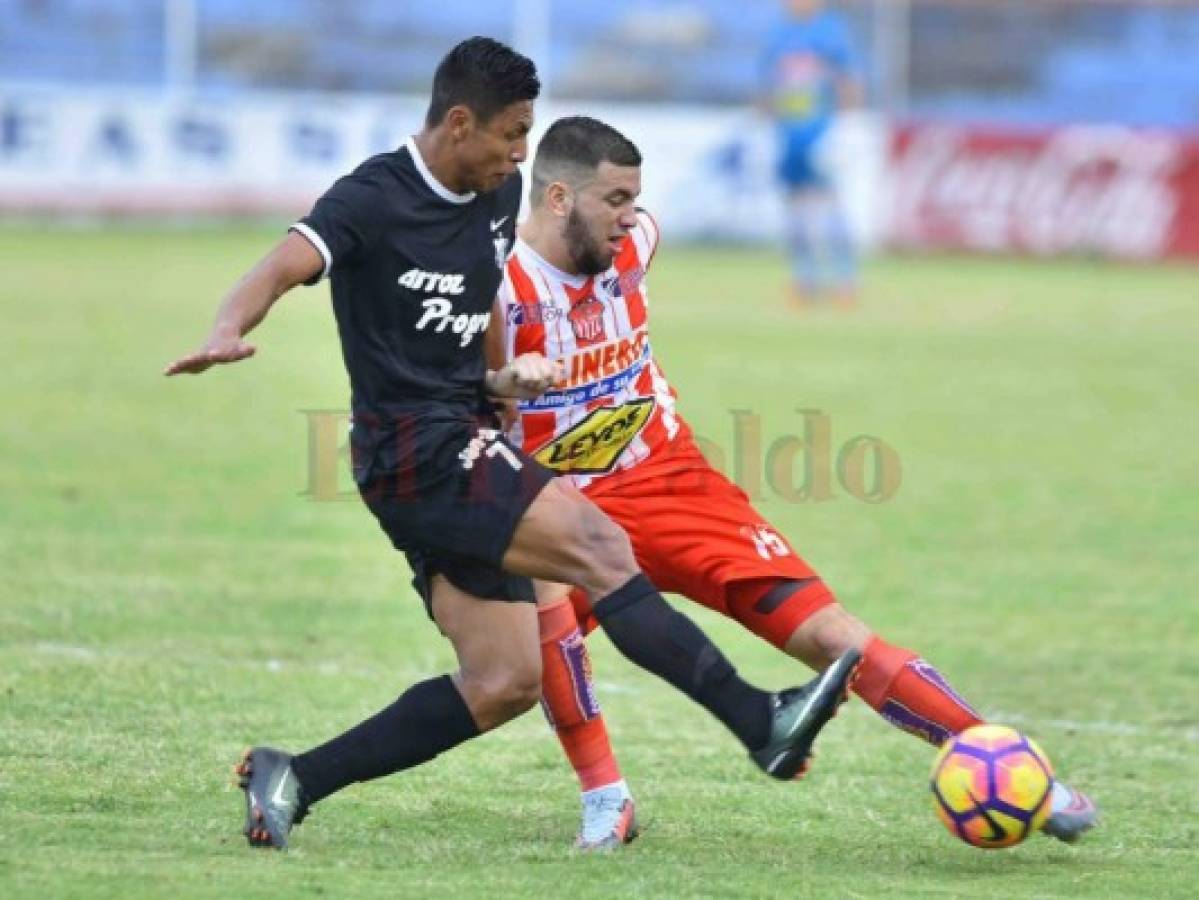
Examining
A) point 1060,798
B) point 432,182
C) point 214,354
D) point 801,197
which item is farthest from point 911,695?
point 801,197

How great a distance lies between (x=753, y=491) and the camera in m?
12.5

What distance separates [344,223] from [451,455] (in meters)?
0.63

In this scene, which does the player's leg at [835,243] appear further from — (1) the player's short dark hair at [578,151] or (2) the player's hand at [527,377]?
(2) the player's hand at [527,377]

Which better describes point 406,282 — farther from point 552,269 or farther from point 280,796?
point 280,796

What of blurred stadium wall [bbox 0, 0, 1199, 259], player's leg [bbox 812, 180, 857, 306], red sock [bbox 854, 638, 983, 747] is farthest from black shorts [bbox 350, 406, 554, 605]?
blurred stadium wall [bbox 0, 0, 1199, 259]

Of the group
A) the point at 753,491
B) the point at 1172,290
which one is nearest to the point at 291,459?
the point at 753,491

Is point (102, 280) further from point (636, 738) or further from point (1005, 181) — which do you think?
point (636, 738)

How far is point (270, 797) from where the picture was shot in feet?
19.3

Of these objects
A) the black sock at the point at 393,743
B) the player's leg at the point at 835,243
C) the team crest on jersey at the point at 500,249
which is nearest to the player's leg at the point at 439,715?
the black sock at the point at 393,743

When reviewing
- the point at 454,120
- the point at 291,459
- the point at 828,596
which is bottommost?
the point at 291,459

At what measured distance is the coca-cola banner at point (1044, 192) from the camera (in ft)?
101

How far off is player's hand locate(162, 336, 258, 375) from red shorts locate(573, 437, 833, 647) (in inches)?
54.2

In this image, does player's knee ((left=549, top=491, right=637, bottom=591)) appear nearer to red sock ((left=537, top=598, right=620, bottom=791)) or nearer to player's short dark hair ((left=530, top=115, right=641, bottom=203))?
red sock ((left=537, top=598, right=620, bottom=791))

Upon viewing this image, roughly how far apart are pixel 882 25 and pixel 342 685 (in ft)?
88.3
